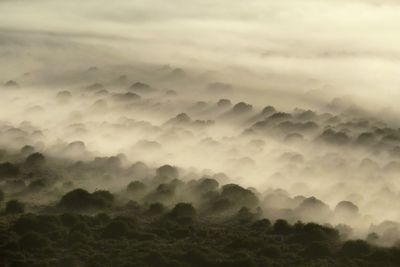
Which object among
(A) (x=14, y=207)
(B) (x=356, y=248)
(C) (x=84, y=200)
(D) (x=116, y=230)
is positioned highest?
(C) (x=84, y=200)

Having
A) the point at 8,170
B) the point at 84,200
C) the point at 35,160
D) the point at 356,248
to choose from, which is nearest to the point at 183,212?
the point at 84,200

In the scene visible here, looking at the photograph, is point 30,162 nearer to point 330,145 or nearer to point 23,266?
point 23,266

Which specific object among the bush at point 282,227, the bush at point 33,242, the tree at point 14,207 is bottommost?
the bush at point 33,242

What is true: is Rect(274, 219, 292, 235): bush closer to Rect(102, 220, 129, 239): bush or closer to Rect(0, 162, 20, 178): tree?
Rect(102, 220, 129, 239): bush

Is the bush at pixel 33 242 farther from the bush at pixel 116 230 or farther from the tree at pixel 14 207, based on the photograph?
the tree at pixel 14 207

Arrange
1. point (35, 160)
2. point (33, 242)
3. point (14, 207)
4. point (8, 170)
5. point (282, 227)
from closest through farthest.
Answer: point (33, 242), point (282, 227), point (14, 207), point (8, 170), point (35, 160)

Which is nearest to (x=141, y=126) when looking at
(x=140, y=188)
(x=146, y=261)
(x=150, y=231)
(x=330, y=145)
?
(x=330, y=145)

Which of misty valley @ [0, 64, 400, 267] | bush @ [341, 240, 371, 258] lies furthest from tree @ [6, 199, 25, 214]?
bush @ [341, 240, 371, 258]

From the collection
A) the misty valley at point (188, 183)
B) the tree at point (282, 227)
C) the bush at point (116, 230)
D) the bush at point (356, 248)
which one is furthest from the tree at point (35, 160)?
the bush at point (356, 248)

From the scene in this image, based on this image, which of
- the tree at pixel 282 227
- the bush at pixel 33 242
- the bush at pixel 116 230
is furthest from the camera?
the tree at pixel 282 227

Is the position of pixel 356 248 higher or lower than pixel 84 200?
lower

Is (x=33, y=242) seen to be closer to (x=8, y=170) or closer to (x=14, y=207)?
(x=14, y=207)
